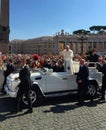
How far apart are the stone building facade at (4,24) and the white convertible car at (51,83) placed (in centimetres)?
1846

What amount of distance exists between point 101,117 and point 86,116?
0.42 m

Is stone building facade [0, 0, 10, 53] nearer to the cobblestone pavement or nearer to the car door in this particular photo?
the cobblestone pavement

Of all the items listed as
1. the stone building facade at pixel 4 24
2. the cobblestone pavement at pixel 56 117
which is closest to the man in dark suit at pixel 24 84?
the cobblestone pavement at pixel 56 117

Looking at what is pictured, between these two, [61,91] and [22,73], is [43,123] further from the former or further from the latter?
[61,91]

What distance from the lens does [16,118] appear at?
26.2ft

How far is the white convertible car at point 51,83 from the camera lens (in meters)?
9.71

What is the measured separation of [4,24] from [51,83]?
65.6 ft

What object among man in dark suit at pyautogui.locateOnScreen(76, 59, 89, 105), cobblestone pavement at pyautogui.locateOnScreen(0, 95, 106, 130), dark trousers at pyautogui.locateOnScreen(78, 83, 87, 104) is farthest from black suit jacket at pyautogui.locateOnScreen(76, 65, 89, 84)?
cobblestone pavement at pyautogui.locateOnScreen(0, 95, 106, 130)

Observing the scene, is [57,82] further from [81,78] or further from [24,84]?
[24,84]

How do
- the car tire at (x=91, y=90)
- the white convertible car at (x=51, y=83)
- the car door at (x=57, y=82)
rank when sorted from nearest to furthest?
the white convertible car at (x=51, y=83) → the car door at (x=57, y=82) → the car tire at (x=91, y=90)

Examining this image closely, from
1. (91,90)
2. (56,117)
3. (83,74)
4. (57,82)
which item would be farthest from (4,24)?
(56,117)

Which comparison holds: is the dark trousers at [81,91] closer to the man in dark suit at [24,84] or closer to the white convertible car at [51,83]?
the white convertible car at [51,83]

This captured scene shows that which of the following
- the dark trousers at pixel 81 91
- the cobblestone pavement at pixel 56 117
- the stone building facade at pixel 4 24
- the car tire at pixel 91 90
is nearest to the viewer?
the cobblestone pavement at pixel 56 117

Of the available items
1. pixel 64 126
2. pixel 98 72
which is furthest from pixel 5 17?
pixel 64 126
